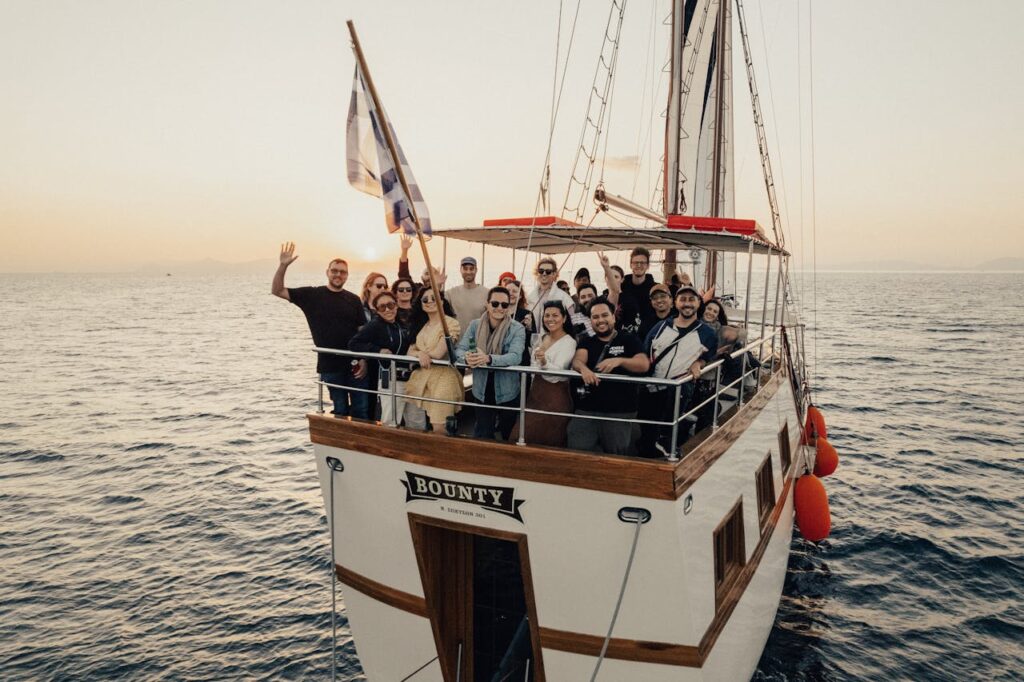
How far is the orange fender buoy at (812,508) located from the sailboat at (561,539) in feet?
10.1

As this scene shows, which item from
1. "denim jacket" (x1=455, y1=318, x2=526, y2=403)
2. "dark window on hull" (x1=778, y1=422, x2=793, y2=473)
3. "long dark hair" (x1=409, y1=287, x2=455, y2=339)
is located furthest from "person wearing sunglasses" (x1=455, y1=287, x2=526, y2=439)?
"dark window on hull" (x1=778, y1=422, x2=793, y2=473)

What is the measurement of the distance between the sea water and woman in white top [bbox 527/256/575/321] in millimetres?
6822

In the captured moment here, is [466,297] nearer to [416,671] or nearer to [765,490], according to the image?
[416,671]

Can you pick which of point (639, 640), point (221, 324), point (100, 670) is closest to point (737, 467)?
point (639, 640)

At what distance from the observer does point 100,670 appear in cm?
994

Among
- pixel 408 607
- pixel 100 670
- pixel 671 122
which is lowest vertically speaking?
pixel 100 670

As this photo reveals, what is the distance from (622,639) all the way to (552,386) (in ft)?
7.83

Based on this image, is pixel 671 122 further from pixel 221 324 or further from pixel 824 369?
pixel 221 324

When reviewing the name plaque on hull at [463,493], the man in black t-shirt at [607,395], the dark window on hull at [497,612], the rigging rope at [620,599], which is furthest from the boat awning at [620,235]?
the dark window on hull at [497,612]

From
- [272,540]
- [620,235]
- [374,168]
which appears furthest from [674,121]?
[272,540]

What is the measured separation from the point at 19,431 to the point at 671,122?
2686 cm

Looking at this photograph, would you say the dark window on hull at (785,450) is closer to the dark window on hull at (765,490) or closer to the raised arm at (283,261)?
the dark window on hull at (765,490)

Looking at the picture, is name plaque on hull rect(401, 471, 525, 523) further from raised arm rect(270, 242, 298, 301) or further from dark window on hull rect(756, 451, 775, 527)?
dark window on hull rect(756, 451, 775, 527)

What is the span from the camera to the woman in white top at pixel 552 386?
5641 mm
